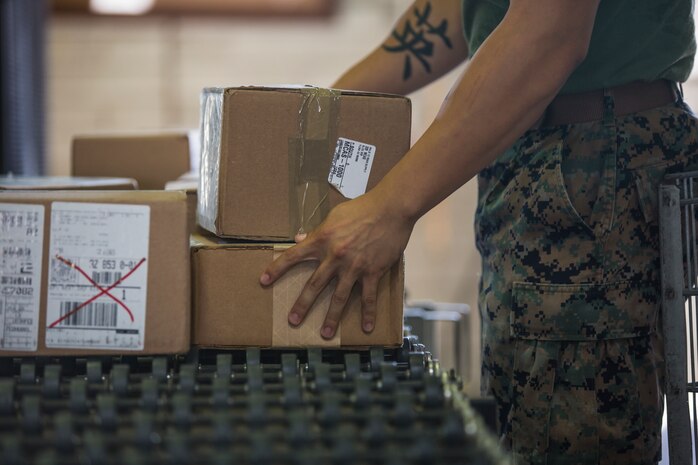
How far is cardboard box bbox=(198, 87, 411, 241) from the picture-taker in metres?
1.10

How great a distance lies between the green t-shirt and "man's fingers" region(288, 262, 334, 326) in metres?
0.49

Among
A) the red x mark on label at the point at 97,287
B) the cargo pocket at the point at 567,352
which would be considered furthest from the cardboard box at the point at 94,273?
the cargo pocket at the point at 567,352

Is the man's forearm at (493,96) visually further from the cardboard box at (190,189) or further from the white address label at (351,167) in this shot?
the cardboard box at (190,189)

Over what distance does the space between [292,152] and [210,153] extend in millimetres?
136

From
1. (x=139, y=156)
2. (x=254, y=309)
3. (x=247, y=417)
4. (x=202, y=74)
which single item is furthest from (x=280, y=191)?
(x=202, y=74)

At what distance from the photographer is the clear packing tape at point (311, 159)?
1.11 meters

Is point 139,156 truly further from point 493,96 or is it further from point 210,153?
point 493,96

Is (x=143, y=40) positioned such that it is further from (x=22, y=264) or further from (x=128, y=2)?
(x=22, y=264)

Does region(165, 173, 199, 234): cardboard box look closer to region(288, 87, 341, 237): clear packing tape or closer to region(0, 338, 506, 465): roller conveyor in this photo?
region(288, 87, 341, 237): clear packing tape

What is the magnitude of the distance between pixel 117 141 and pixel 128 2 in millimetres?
2797

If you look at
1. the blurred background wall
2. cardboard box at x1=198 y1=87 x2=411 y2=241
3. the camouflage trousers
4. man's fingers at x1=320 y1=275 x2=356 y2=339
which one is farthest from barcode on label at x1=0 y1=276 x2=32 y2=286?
the blurred background wall

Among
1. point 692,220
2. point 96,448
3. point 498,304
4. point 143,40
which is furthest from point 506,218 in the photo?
point 143,40

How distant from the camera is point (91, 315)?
3.25 feet

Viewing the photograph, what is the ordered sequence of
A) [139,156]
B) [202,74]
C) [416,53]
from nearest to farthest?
[416,53]
[139,156]
[202,74]
